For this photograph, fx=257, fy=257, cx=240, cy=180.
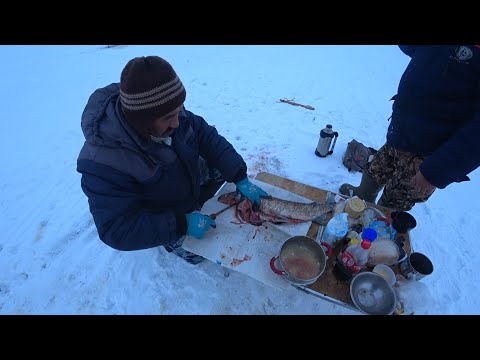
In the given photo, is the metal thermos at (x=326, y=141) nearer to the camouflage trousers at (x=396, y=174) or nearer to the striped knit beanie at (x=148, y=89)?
the camouflage trousers at (x=396, y=174)

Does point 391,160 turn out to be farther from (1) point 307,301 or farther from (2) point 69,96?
(2) point 69,96

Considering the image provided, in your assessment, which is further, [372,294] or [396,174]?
[396,174]

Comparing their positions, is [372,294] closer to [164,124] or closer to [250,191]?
[250,191]

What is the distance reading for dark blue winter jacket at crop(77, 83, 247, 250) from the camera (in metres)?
1.79

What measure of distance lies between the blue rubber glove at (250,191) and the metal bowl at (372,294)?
109 centimetres

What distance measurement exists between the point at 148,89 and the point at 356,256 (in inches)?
75.5

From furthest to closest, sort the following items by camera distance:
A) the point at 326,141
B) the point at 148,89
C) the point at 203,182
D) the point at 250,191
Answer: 1. the point at 326,141
2. the point at 203,182
3. the point at 250,191
4. the point at 148,89

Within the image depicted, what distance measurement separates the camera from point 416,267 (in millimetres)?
1966

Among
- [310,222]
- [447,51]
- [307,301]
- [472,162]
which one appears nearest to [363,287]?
[310,222]

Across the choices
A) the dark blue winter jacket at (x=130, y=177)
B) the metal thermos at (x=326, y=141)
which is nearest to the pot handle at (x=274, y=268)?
the dark blue winter jacket at (x=130, y=177)

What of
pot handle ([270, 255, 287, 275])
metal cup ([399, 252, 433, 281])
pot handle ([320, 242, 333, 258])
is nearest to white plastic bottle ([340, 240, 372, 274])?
pot handle ([320, 242, 333, 258])

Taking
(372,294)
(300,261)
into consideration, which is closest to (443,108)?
(372,294)

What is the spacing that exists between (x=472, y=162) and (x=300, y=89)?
16.9ft

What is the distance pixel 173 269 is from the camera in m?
3.01
